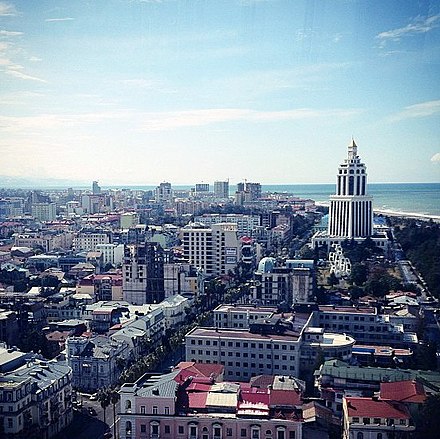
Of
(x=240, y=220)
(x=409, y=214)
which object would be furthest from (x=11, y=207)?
(x=409, y=214)

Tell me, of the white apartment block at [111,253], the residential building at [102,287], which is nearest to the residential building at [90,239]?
the white apartment block at [111,253]

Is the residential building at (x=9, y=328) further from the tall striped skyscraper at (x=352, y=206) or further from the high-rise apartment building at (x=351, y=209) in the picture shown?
the tall striped skyscraper at (x=352, y=206)

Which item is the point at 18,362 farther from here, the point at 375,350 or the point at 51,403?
the point at 375,350

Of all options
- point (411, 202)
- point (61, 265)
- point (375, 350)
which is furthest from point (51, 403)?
point (411, 202)

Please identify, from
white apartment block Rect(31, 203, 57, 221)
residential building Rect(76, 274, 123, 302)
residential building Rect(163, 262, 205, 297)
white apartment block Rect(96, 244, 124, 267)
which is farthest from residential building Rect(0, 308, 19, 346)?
white apartment block Rect(31, 203, 57, 221)

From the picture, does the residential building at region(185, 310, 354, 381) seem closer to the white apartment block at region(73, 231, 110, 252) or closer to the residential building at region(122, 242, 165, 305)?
the residential building at region(122, 242, 165, 305)
